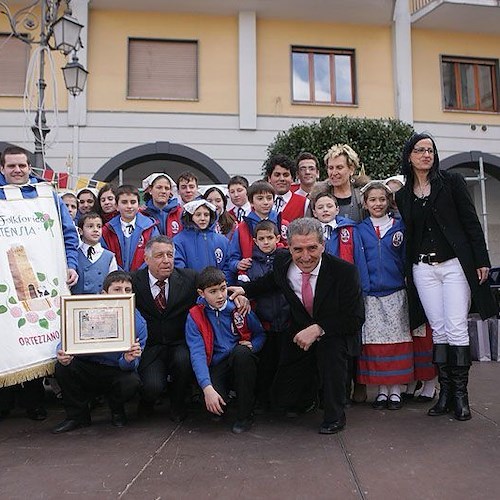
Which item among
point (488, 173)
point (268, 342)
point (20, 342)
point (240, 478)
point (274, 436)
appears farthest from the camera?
point (488, 173)

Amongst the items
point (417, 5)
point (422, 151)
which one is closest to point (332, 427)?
point (422, 151)

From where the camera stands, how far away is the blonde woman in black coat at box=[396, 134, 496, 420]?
374 centimetres

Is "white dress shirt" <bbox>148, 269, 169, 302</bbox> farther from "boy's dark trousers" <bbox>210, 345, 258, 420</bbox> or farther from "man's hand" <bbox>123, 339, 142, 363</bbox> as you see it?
"boy's dark trousers" <bbox>210, 345, 258, 420</bbox>

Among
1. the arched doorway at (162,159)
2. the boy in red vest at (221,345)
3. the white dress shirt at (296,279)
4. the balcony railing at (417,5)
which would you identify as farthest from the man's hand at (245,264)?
the balcony railing at (417,5)

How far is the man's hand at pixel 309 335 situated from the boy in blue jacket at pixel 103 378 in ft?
3.76

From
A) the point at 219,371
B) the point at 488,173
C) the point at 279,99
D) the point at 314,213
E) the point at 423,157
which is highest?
the point at 279,99

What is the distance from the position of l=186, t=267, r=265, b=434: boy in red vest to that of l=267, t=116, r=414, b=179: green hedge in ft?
21.6

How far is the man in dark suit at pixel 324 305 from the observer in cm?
348

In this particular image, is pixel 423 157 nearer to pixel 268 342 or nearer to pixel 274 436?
pixel 268 342

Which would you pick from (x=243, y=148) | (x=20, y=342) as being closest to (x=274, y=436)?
(x=20, y=342)

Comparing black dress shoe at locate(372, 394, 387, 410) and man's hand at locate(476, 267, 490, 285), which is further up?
man's hand at locate(476, 267, 490, 285)

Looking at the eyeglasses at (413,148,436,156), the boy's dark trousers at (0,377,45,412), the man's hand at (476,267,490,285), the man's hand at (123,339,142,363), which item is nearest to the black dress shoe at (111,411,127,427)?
the man's hand at (123,339,142,363)

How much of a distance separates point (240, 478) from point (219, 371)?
3.55 ft

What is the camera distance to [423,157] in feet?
12.7
